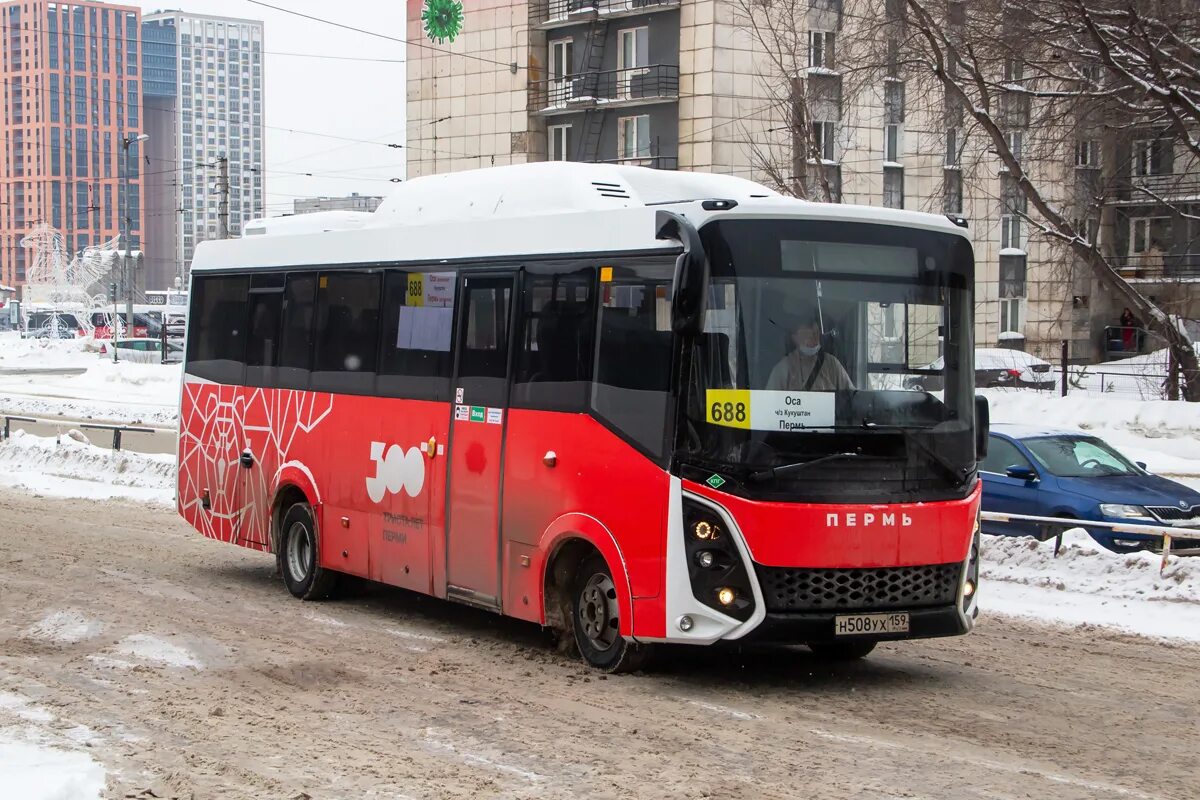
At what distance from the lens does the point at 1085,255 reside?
81.3 ft

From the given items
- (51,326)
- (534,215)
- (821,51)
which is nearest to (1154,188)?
(821,51)

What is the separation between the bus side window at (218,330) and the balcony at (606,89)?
33964 mm

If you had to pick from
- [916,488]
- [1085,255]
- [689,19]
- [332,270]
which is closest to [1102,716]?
[916,488]

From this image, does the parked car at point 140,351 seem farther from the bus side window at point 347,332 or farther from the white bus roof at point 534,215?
the white bus roof at point 534,215

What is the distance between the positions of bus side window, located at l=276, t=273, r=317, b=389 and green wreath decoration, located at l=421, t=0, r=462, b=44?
4241 centimetres

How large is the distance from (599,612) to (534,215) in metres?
2.75

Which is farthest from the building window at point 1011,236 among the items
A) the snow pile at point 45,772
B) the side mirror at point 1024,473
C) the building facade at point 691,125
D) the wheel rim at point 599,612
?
the snow pile at point 45,772

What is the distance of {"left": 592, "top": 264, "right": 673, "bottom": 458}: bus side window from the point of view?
9016 mm

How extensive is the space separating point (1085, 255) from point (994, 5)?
6529 millimetres

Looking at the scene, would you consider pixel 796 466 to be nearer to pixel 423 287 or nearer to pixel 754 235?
pixel 754 235

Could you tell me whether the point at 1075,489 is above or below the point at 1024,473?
below

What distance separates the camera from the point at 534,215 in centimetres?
1031

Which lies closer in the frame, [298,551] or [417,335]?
[417,335]

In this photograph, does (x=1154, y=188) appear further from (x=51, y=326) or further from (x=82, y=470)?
(x=51, y=326)
